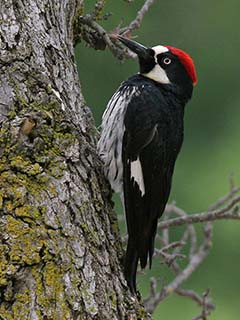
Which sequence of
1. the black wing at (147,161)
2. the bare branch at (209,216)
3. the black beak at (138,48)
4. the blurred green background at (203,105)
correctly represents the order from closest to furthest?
the black wing at (147,161) < the bare branch at (209,216) < the black beak at (138,48) < the blurred green background at (203,105)

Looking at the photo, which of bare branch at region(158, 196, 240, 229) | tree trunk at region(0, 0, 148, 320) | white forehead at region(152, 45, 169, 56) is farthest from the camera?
white forehead at region(152, 45, 169, 56)

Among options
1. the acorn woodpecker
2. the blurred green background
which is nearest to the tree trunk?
the acorn woodpecker

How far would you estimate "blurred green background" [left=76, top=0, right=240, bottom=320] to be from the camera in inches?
330

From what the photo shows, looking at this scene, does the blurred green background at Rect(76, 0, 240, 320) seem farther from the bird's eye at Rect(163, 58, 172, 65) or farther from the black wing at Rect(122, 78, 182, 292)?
the black wing at Rect(122, 78, 182, 292)

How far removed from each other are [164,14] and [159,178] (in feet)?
24.7

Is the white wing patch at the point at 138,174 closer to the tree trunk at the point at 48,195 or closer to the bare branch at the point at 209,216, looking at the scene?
the tree trunk at the point at 48,195

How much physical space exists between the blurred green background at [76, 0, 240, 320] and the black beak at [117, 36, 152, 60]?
2.98 metres

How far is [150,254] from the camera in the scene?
3.38 metres

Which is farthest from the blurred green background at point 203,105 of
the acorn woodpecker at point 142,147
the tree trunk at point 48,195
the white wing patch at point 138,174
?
the tree trunk at point 48,195

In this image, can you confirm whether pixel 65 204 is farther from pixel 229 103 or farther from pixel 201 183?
pixel 229 103

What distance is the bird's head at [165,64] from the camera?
12.7 ft

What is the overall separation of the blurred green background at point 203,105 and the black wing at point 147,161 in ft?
10.8

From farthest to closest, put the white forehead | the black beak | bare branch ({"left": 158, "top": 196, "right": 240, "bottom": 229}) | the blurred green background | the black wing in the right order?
the blurred green background → the white forehead → the black beak → bare branch ({"left": 158, "top": 196, "right": 240, "bottom": 229}) → the black wing

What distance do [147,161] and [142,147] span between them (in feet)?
0.17
